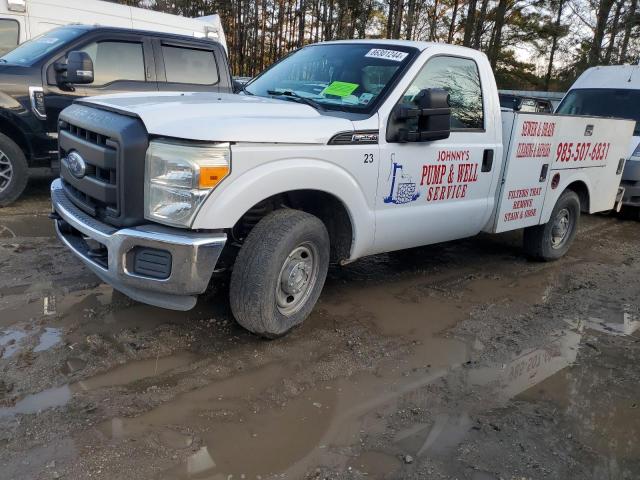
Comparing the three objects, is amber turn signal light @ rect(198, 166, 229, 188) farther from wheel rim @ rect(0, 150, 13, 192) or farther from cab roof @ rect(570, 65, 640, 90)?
cab roof @ rect(570, 65, 640, 90)

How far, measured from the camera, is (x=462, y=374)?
136 inches

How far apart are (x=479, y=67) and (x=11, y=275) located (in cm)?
426

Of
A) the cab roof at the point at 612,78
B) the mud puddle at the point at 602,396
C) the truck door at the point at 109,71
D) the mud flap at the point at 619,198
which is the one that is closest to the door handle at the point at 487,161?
the mud puddle at the point at 602,396

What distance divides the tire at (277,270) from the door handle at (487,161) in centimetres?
178

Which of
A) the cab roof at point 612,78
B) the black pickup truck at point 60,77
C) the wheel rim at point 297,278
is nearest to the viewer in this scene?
the wheel rim at point 297,278

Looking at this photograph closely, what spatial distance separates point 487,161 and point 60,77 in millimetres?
4852

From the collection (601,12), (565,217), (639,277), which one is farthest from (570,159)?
(601,12)

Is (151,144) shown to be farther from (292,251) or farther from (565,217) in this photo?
(565,217)

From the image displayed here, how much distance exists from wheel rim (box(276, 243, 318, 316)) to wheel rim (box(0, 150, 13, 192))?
4315mm

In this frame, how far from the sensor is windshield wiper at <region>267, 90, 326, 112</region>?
393 cm

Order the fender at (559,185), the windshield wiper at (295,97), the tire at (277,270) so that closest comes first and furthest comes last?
the tire at (277,270) < the windshield wiper at (295,97) < the fender at (559,185)

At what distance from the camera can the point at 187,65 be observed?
710 centimetres

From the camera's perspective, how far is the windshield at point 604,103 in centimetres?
926

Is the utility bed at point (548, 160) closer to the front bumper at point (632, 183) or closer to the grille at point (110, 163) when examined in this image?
the front bumper at point (632, 183)
